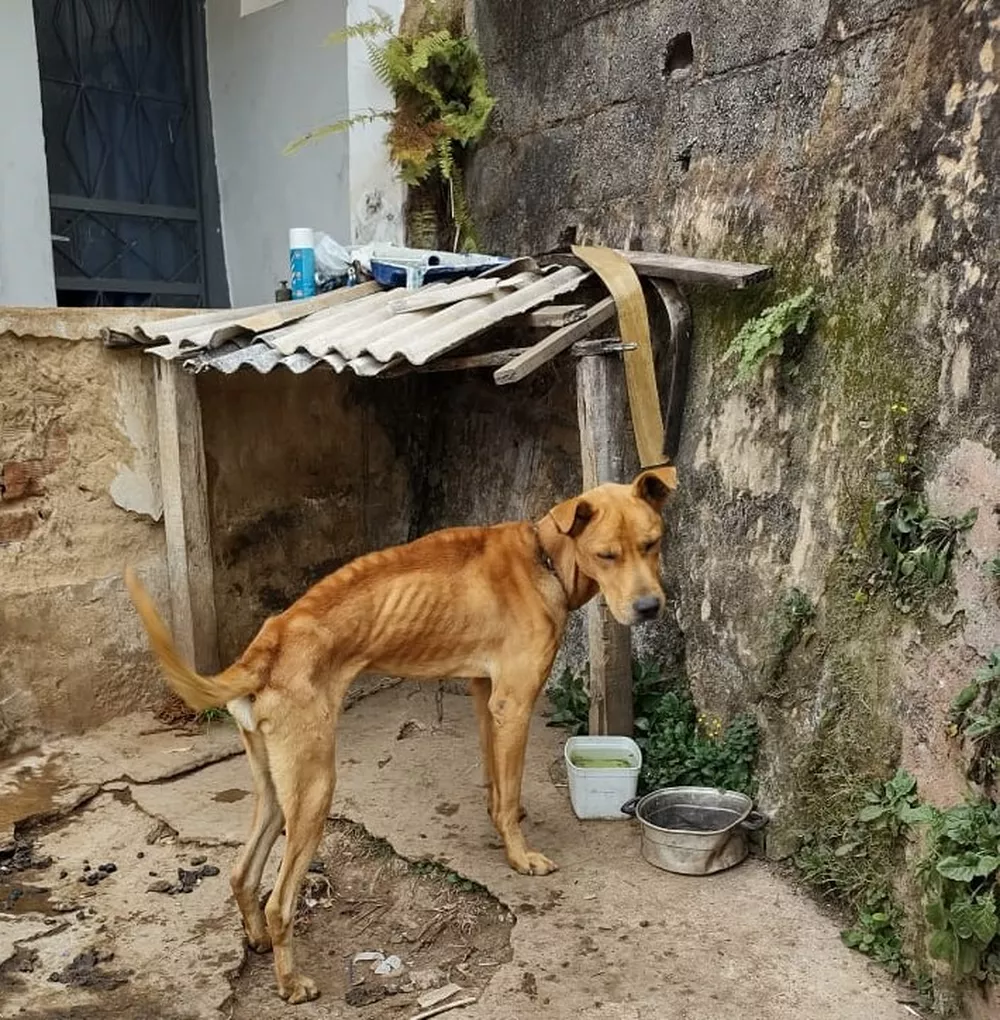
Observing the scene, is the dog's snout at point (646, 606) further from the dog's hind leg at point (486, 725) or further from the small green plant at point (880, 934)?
the small green plant at point (880, 934)

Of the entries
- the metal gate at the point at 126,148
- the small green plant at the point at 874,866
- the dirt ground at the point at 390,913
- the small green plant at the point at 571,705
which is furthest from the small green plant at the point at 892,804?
the metal gate at the point at 126,148

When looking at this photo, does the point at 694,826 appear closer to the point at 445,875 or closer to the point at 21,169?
the point at 445,875

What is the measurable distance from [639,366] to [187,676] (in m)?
2.52

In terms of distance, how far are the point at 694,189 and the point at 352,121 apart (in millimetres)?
2918

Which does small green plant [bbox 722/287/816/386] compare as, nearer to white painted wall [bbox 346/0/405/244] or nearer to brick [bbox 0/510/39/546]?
white painted wall [bbox 346/0/405/244]

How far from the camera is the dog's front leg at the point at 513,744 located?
4277mm

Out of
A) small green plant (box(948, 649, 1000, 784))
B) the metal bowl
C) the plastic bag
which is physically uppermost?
the plastic bag

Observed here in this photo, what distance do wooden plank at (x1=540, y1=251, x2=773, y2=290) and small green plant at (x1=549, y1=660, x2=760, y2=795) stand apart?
202 cm

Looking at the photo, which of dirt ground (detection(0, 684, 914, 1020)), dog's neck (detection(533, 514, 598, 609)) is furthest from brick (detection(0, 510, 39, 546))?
dog's neck (detection(533, 514, 598, 609))

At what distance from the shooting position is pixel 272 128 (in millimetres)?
8414

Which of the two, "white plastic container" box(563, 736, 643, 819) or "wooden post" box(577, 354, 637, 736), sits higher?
"wooden post" box(577, 354, 637, 736)

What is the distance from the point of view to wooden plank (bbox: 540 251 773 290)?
4516 millimetres

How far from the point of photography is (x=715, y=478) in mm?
4980

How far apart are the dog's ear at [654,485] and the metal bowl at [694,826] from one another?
1.40 meters
